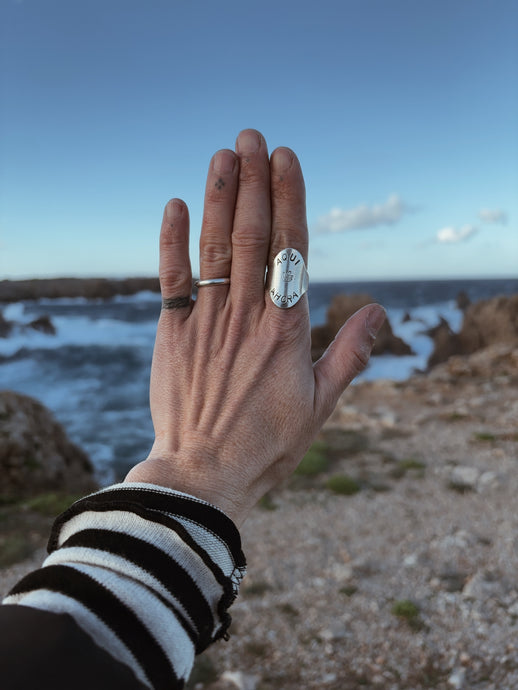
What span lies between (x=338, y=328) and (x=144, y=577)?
21.2 metres

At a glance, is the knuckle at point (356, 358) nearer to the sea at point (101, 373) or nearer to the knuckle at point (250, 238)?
the knuckle at point (250, 238)

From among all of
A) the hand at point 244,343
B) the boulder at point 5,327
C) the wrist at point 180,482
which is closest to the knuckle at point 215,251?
the hand at point 244,343

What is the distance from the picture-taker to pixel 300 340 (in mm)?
1655

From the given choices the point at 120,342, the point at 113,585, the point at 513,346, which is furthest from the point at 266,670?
the point at 120,342

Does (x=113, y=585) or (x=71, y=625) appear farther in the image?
(x=113, y=585)

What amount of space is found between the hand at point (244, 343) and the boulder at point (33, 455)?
16.8ft

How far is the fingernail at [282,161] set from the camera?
1595mm

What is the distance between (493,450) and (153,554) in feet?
21.1

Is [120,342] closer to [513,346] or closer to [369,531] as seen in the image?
[513,346]

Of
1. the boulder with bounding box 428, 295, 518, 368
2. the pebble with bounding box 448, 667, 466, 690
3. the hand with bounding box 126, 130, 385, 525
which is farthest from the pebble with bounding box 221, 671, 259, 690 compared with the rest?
the boulder with bounding box 428, 295, 518, 368

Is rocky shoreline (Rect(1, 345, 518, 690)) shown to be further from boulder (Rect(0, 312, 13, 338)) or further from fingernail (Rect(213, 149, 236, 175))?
boulder (Rect(0, 312, 13, 338))

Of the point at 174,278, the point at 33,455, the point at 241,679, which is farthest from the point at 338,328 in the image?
the point at 174,278

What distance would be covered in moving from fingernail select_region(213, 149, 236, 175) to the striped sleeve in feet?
3.24

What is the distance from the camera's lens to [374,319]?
1765mm
